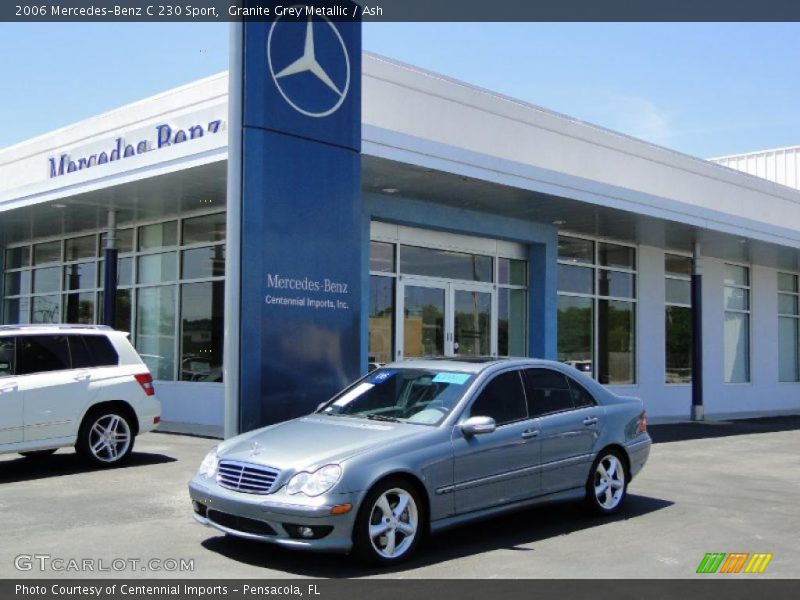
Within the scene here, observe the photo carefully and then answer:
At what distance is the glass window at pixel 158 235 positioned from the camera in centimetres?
1778

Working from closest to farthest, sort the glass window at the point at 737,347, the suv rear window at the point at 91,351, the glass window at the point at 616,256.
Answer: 1. the suv rear window at the point at 91,351
2. the glass window at the point at 616,256
3. the glass window at the point at 737,347

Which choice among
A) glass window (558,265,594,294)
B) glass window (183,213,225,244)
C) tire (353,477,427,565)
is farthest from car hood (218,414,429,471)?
glass window (558,265,594,294)

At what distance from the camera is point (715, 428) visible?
18812mm

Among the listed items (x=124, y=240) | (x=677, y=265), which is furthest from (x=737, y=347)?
(x=124, y=240)

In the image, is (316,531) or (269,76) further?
(269,76)

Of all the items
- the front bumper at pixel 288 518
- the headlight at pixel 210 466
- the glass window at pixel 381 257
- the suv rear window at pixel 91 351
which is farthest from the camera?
the glass window at pixel 381 257

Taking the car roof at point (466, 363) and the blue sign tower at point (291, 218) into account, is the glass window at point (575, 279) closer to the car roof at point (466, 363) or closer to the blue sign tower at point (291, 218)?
the blue sign tower at point (291, 218)

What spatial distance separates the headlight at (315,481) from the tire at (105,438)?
5515mm

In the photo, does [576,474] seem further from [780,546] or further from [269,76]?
[269,76]

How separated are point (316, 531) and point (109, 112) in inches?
449

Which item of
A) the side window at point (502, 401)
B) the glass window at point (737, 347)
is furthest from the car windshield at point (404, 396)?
the glass window at point (737, 347)

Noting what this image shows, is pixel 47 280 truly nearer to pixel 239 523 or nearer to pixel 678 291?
pixel 678 291

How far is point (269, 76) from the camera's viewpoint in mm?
9641

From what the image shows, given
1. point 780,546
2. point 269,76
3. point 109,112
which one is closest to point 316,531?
point 780,546
